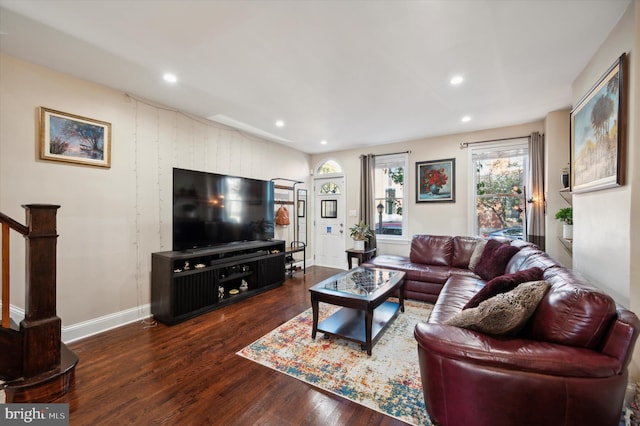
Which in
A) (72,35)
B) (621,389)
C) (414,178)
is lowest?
(621,389)

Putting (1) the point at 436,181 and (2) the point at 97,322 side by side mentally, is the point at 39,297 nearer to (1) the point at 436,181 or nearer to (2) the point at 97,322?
(2) the point at 97,322

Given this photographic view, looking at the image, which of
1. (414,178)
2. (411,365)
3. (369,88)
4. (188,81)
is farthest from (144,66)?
(414,178)

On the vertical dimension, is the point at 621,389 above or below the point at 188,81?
below

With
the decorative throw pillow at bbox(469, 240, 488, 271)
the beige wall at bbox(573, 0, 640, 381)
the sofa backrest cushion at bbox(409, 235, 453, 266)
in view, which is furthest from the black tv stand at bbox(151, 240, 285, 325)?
the beige wall at bbox(573, 0, 640, 381)

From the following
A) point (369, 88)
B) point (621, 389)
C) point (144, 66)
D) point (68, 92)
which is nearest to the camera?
point (621, 389)

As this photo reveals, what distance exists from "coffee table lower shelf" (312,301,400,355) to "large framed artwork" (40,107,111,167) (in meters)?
3.05

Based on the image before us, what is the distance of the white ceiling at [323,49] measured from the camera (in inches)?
70.6

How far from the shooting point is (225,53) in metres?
2.28

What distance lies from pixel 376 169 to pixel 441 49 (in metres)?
3.38

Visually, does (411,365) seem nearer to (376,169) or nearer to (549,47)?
(549,47)

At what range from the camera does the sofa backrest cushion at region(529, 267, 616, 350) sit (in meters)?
1.25

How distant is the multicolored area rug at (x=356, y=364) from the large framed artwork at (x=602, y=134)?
2.13 meters

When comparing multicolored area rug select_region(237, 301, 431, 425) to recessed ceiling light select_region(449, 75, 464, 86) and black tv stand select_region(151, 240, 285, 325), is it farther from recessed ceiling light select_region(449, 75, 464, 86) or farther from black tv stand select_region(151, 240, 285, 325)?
recessed ceiling light select_region(449, 75, 464, 86)

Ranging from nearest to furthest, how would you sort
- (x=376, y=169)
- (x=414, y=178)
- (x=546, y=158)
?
(x=546, y=158)
(x=414, y=178)
(x=376, y=169)
